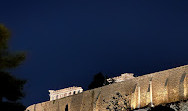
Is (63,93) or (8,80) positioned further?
(63,93)

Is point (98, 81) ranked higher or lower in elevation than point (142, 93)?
higher

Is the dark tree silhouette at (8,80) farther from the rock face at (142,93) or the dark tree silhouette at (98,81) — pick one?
the dark tree silhouette at (98,81)

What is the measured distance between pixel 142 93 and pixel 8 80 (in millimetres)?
27815

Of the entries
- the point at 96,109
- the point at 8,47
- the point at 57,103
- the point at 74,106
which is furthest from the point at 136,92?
the point at 8,47

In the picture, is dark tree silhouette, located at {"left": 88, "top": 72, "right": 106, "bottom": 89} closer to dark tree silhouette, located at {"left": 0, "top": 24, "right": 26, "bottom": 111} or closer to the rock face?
the rock face

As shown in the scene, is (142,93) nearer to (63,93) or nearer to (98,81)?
(98,81)

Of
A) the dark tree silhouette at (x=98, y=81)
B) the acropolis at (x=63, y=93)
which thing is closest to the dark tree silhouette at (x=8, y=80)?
the dark tree silhouette at (x=98, y=81)

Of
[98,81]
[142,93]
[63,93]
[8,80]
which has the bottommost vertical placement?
[8,80]

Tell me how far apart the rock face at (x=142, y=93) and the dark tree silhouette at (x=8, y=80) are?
22772 millimetres

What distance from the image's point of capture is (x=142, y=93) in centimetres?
3909

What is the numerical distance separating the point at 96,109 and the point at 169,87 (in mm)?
11905

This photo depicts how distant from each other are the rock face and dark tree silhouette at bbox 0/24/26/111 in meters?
22.8

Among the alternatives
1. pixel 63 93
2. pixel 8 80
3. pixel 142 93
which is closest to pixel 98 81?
pixel 63 93

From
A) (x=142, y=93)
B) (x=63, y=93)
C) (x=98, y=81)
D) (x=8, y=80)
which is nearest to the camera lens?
(x=8, y=80)
